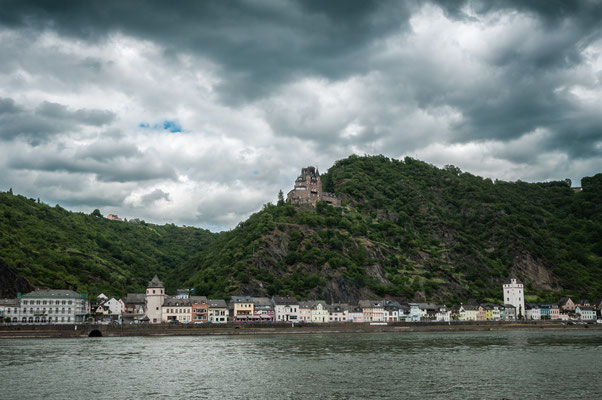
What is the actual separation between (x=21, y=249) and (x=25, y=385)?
106 m

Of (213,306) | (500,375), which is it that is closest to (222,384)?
(500,375)

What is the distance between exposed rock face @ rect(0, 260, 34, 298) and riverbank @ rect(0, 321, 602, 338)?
30.2 metres

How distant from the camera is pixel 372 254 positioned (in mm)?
164375

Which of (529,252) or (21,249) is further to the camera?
(529,252)

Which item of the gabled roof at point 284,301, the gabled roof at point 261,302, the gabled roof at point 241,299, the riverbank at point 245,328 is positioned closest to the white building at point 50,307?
Result: the riverbank at point 245,328

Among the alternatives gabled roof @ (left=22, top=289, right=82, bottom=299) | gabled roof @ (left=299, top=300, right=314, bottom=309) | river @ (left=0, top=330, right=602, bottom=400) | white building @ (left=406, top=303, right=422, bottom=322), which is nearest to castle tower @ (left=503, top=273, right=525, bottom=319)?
white building @ (left=406, top=303, right=422, bottom=322)

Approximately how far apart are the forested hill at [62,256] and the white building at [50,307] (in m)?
12.6

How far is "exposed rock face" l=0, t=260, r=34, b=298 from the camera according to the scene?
11600 cm

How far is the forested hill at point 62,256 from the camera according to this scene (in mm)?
124438

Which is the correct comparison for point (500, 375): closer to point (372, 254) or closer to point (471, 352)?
point (471, 352)

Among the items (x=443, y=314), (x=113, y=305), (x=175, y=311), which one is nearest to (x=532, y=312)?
(x=443, y=314)

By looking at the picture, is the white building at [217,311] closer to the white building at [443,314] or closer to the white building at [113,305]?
the white building at [113,305]

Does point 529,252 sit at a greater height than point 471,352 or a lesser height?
greater

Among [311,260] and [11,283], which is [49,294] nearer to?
[11,283]
